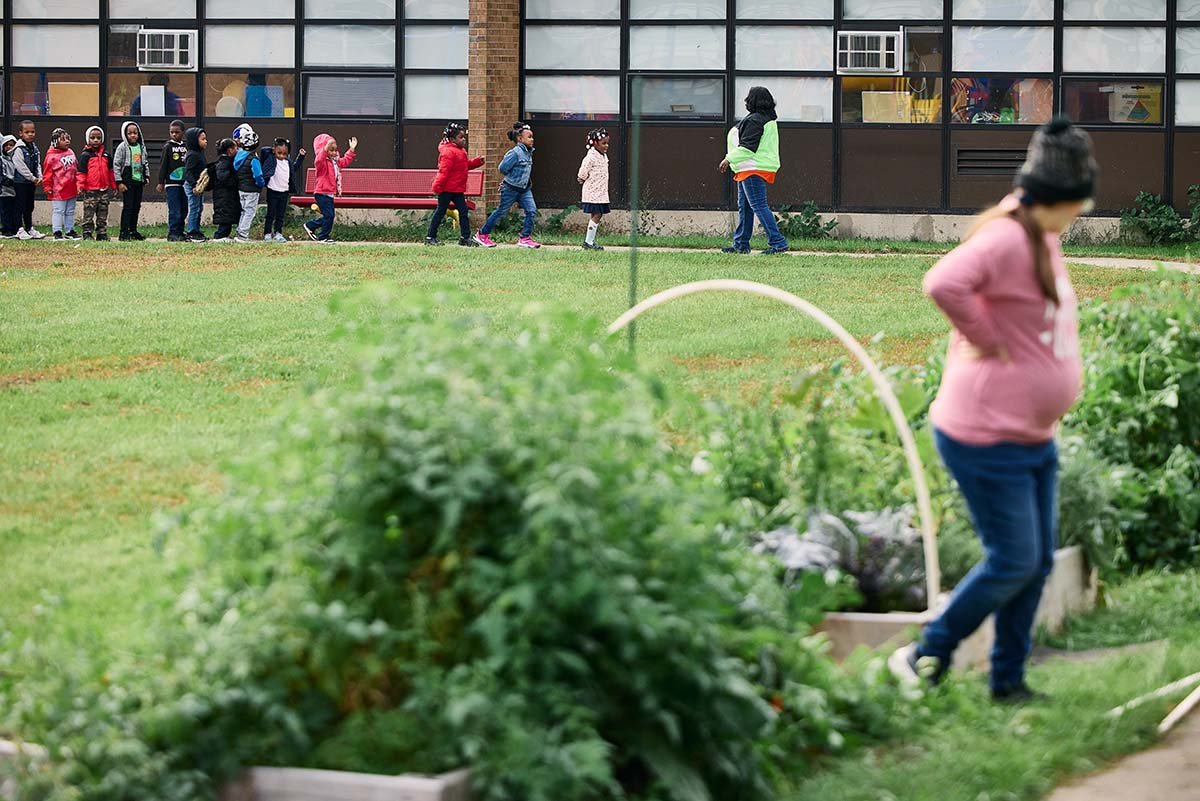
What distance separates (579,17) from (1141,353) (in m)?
18.9

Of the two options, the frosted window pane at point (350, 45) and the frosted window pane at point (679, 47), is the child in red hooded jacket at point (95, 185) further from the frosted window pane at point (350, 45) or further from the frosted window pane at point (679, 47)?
the frosted window pane at point (679, 47)

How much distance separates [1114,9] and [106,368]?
1773cm

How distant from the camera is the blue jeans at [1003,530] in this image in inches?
208

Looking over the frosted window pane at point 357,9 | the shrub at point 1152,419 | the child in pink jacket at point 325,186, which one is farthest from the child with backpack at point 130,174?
the shrub at point 1152,419

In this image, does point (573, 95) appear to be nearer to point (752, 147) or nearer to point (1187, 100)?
point (752, 147)

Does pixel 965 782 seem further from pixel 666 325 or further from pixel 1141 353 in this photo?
pixel 666 325

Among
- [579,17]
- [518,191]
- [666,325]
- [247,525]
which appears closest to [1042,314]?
[247,525]

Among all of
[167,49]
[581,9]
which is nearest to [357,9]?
[167,49]

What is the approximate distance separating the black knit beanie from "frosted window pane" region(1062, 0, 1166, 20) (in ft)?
68.4

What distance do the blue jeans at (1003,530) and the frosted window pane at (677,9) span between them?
2122cm

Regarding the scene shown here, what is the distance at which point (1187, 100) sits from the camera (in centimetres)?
2512

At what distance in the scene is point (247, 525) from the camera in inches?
180

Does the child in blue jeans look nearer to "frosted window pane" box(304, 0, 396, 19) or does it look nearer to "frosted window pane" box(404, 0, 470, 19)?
"frosted window pane" box(404, 0, 470, 19)

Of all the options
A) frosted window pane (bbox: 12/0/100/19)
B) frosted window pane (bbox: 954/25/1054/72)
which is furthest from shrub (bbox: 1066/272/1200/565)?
frosted window pane (bbox: 12/0/100/19)
